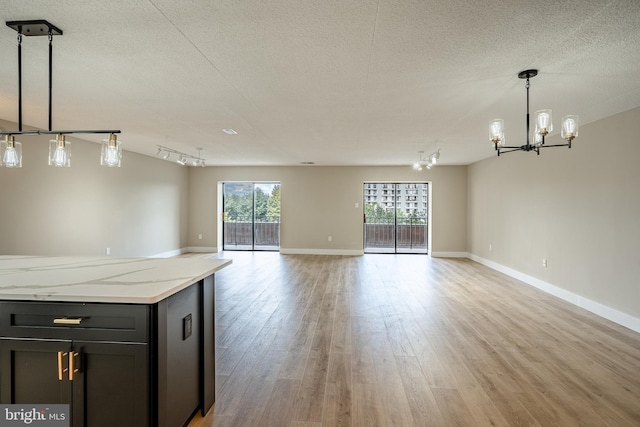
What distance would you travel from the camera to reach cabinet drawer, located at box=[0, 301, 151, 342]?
148 centimetres

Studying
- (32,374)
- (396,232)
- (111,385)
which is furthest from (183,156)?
(396,232)

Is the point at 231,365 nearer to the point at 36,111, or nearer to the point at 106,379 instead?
the point at 106,379

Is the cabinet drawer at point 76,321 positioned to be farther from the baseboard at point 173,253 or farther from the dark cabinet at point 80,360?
the baseboard at point 173,253

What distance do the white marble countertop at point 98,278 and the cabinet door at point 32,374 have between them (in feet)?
0.81

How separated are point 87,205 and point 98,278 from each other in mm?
4833

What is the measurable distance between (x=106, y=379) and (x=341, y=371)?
1.62 meters

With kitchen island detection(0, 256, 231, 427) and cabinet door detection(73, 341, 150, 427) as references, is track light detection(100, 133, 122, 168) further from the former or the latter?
cabinet door detection(73, 341, 150, 427)

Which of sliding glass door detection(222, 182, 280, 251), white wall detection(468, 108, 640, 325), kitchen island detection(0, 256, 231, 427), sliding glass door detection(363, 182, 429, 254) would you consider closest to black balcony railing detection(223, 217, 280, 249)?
sliding glass door detection(222, 182, 280, 251)

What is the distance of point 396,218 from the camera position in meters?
9.23

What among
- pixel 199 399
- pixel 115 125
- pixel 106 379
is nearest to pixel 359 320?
pixel 199 399

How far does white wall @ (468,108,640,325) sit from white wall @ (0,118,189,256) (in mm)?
7515

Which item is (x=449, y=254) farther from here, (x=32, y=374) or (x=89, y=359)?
(x=32, y=374)

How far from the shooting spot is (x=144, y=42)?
2174 millimetres

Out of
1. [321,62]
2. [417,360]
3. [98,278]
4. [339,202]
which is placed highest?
[321,62]
